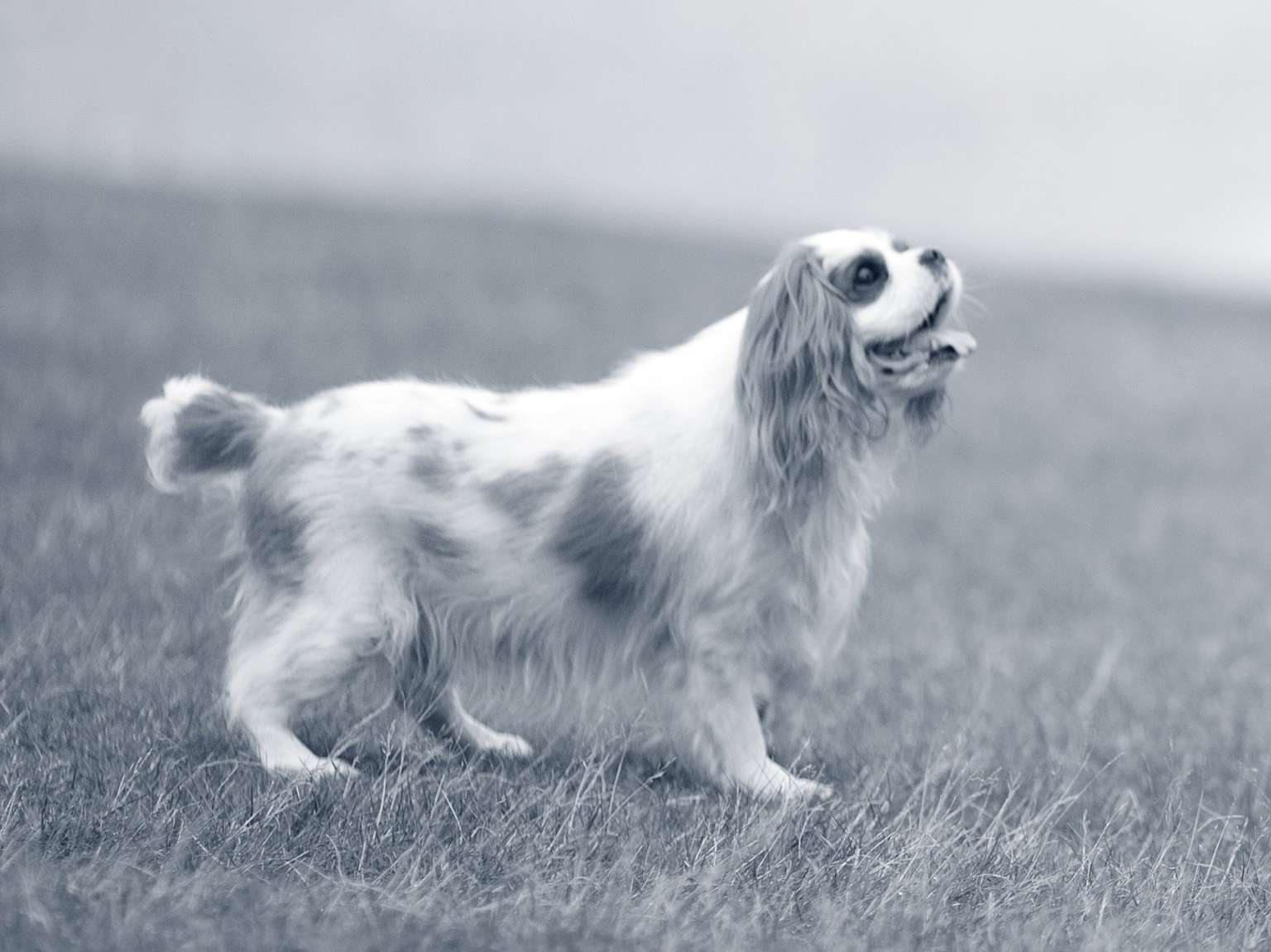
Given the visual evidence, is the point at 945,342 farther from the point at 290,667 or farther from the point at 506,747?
the point at 290,667

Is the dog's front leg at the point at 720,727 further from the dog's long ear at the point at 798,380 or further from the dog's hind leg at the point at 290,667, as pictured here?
the dog's hind leg at the point at 290,667

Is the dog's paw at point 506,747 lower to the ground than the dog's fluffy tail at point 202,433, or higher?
lower

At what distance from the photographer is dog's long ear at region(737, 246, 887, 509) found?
13.0ft

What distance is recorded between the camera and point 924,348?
4.11m

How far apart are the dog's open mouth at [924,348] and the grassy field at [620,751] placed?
0.31 m

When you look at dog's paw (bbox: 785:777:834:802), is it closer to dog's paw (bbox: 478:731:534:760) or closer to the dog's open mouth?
dog's paw (bbox: 478:731:534:760)

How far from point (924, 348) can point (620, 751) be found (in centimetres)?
128

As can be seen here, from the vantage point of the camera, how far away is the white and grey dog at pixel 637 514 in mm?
4039

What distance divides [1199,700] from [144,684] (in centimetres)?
357

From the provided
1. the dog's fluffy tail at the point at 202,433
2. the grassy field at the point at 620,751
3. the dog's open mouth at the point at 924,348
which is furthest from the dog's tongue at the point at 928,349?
the dog's fluffy tail at the point at 202,433

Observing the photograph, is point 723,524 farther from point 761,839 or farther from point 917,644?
point 917,644

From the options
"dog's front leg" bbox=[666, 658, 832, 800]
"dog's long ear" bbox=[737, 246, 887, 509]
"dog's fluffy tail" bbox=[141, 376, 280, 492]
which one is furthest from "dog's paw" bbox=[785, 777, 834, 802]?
"dog's fluffy tail" bbox=[141, 376, 280, 492]

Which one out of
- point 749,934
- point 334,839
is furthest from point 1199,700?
point 334,839

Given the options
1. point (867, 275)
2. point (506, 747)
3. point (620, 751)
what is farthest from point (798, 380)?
point (506, 747)
